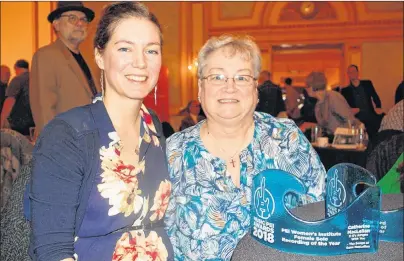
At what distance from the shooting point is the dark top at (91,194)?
118 cm

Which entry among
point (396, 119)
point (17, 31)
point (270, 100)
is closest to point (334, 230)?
point (396, 119)

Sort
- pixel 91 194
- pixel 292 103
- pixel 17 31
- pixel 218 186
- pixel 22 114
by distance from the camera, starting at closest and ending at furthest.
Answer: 1. pixel 91 194
2. pixel 218 186
3. pixel 22 114
4. pixel 292 103
5. pixel 17 31

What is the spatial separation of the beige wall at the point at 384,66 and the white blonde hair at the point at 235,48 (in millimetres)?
9052

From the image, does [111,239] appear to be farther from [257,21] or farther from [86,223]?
[257,21]

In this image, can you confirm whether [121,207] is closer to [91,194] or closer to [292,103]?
[91,194]

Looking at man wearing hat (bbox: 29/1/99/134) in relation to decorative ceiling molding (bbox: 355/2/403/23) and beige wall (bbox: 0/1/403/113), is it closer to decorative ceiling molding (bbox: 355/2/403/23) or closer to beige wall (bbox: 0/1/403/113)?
beige wall (bbox: 0/1/403/113)

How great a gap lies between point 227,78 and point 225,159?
0.99 feet

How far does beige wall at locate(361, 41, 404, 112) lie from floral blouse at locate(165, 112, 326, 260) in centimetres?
905

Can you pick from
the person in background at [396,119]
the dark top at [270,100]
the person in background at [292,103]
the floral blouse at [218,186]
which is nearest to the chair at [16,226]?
the floral blouse at [218,186]

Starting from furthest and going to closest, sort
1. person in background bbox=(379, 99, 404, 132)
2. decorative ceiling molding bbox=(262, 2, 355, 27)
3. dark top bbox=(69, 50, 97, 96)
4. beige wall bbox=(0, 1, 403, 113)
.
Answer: decorative ceiling molding bbox=(262, 2, 355, 27) < beige wall bbox=(0, 1, 403, 113) < dark top bbox=(69, 50, 97, 96) < person in background bbox=(379, 99, 404, 132)

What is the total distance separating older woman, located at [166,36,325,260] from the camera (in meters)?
1.61

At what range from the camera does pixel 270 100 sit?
5.95 metres

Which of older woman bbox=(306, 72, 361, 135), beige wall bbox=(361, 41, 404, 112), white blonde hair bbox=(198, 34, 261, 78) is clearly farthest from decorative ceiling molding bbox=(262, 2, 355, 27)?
white blonde hair bbox=(198, 34, 261, 78)

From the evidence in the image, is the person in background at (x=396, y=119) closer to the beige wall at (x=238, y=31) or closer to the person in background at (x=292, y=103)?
the person in background at (x=292, y=103)
